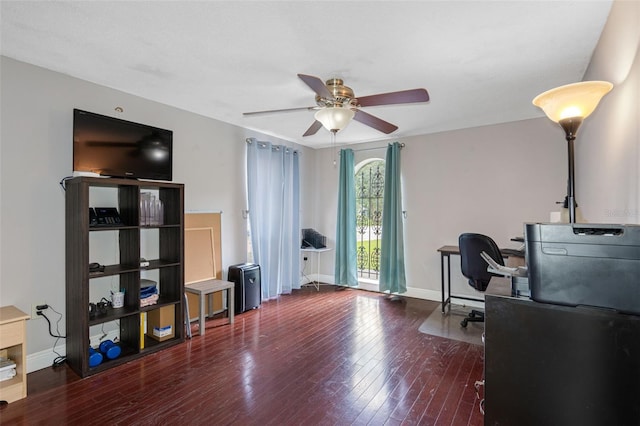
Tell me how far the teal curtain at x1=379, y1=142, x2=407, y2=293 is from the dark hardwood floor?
116cm

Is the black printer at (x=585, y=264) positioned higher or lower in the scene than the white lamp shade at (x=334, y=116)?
lower

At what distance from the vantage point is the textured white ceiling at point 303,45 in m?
1.74

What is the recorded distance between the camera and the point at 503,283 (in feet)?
4.97

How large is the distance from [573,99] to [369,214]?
377 cm

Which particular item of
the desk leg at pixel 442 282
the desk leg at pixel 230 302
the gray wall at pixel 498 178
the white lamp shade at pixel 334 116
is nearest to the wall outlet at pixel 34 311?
the desk leg at pixel 230 302

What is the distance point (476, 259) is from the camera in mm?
3381

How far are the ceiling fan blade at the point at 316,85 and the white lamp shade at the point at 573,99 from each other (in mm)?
1235

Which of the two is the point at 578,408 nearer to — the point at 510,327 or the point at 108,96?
the point at 510,327

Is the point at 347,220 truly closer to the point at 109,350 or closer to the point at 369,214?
the point at 369,214

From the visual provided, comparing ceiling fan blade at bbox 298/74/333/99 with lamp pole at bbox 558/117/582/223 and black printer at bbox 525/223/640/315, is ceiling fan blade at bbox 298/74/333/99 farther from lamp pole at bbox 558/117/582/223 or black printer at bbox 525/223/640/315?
black printer at bbox 525/223/640/315

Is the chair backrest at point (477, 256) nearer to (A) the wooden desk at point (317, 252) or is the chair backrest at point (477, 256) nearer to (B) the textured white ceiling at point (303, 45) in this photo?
(B) the textured white ceiling at point (303, 45)

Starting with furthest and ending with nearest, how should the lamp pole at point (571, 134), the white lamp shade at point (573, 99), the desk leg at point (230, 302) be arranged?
the desk leg at point (230, 302)
the lamp pole at point (571, 134)
the white lamp shade at point (573, 99)

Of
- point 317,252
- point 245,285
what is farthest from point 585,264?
point 317,252

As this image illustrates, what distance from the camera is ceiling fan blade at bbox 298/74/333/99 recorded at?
77.4 inches
